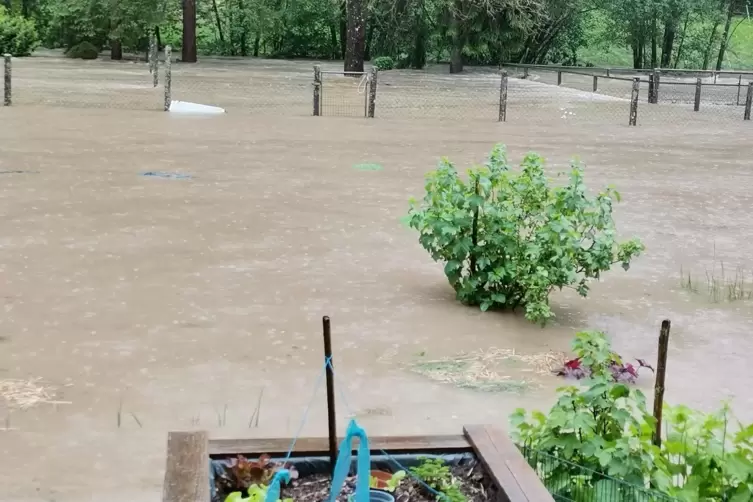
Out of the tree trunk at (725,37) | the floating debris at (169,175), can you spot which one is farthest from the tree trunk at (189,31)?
the floating debris at (169,175)

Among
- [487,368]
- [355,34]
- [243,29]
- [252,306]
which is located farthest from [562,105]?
[243,29]

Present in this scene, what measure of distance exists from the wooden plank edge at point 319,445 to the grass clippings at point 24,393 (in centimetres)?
247

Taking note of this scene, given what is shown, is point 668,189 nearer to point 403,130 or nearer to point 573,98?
point 403,130

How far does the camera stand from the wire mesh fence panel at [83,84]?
81.1ft

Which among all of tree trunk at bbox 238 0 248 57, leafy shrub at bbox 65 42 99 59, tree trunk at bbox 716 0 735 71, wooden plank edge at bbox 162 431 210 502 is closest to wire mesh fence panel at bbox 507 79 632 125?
tree trunk at bbox 716 0 735 71

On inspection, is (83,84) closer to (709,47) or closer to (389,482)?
(389,482)

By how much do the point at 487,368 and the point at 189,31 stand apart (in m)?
38.8

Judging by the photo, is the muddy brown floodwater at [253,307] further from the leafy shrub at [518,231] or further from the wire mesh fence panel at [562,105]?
the wire mesh fence panel at [562,105]

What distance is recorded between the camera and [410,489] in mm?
3547

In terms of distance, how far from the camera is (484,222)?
771cm

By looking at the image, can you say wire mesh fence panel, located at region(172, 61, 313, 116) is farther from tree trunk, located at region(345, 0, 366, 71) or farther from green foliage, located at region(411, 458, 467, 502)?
green foliage, located at region(411, 458, 467, 502)

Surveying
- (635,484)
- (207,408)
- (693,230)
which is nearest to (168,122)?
(693,230)

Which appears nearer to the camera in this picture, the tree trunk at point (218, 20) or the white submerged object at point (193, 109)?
the white submerged object at point (193, 109)

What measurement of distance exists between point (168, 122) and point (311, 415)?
1559 cm
